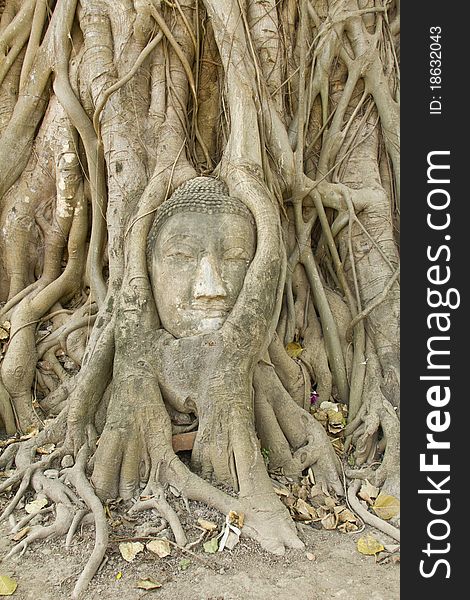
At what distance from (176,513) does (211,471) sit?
288mm

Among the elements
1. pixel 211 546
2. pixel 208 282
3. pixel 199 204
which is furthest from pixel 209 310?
pixel 211 546

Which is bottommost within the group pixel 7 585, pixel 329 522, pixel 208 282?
pixel 7 585

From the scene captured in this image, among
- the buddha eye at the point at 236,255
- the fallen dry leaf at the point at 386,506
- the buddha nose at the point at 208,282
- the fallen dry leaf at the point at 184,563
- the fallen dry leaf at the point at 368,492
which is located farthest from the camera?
the buddha eye at the point at 236,255

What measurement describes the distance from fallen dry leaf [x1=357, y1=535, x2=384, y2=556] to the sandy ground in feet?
0.09

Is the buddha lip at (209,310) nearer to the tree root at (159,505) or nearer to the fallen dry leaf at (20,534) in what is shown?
the tree root at (159,505)

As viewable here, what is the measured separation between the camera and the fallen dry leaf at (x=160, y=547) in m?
2.06

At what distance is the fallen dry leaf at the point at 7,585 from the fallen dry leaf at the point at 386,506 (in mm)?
1583

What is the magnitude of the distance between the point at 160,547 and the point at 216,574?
0.83 feet

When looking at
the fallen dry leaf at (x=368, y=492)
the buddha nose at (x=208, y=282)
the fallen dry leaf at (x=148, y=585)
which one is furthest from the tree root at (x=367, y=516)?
the buddha nose at (x=208, y=282)

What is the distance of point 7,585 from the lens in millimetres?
1911

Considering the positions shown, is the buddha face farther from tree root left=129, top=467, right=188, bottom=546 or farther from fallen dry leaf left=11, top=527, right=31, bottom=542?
fallen dry leaf left=11, top=527, right=31, bottom=542

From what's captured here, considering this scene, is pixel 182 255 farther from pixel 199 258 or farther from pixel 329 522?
pixel 329 522

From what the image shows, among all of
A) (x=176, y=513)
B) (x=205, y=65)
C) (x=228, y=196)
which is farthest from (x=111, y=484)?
(x=205, y=65)

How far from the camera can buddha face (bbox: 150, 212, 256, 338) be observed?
9.05ft
